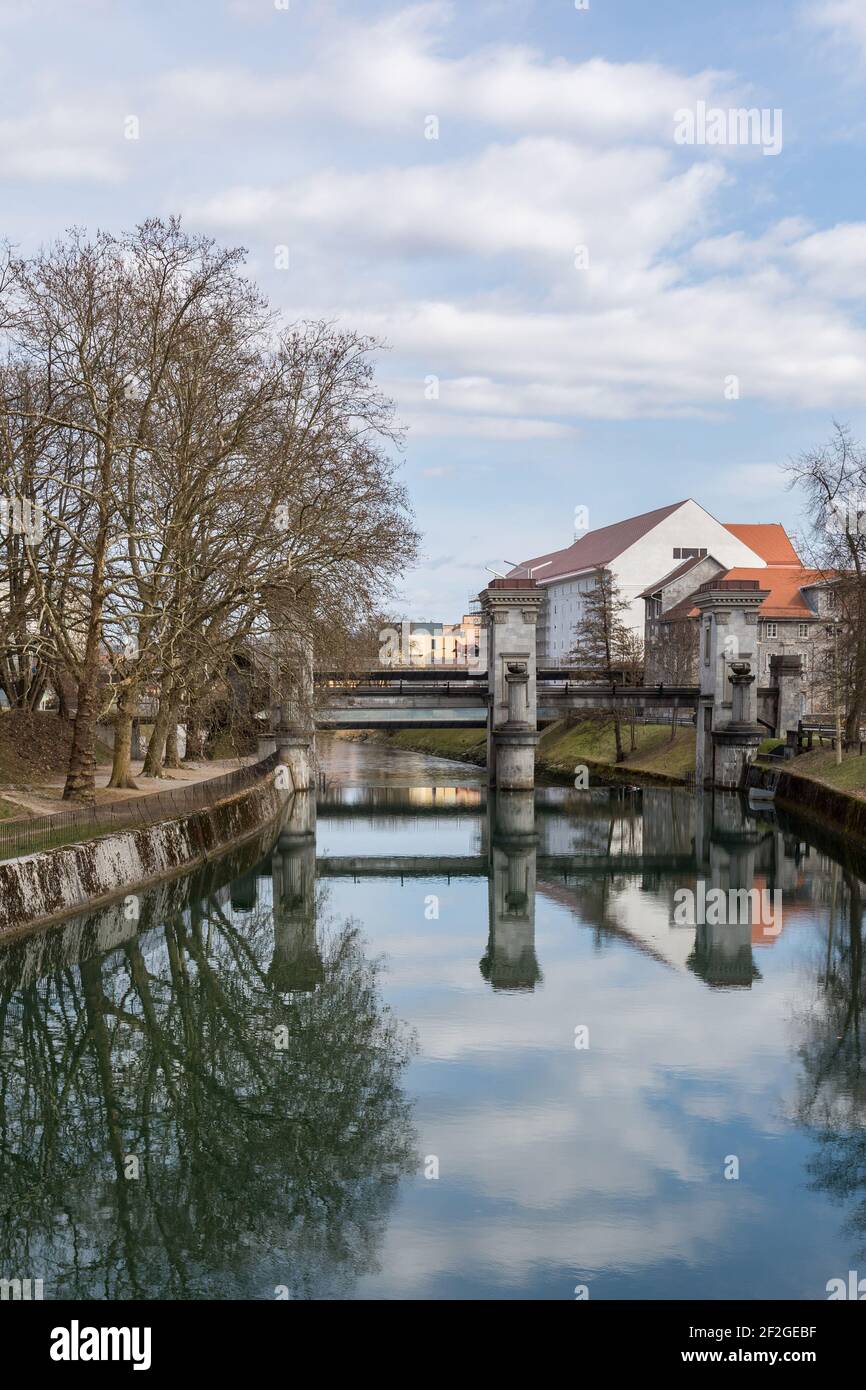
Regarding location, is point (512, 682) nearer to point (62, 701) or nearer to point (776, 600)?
point (62, 701)

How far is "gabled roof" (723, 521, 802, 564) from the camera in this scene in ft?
341

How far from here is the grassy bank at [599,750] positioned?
217 ft

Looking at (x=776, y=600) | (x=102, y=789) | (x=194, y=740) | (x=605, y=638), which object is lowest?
(x=102, y=789)

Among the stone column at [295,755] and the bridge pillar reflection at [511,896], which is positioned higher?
the stone column at [295,755]

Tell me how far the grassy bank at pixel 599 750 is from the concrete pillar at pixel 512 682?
8943mm


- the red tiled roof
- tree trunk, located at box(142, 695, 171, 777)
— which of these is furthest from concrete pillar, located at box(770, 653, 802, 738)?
tree trunk, located at box(142, 695, 171, 777)

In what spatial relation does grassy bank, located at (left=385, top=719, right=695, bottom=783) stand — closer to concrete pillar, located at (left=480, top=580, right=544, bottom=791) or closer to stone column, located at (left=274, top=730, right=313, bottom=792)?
concrete pillar, located at (left=480, top=580, right=544, bottom=791)

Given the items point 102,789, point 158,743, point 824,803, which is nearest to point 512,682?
point 824,803

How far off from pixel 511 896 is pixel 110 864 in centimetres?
1017

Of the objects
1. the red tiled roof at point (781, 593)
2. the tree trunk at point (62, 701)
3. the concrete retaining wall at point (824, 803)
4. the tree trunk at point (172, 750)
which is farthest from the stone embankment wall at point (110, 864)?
the red tiled roof at point (781, 593)

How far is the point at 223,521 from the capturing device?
37.6 meters

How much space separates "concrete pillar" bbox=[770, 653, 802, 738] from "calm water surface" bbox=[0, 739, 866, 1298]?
2829 cm

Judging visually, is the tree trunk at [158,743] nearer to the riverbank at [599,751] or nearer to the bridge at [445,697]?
the bridge at [445,697]

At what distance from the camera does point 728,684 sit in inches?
2301
